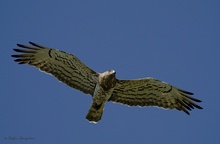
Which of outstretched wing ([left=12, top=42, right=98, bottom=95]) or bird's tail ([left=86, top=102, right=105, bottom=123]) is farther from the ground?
outstretched wing ([left=12, top=42, right=98, bottom=95])

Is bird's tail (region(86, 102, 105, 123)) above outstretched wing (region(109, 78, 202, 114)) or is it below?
below

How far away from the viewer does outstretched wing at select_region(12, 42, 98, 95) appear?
52.0 feet

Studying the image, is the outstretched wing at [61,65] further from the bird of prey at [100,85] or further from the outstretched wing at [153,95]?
the outstretched wing at [153,95]

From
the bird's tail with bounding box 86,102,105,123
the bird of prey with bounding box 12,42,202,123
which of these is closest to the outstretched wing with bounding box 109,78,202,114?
the bird of prey with bounding box 12,42,202,123

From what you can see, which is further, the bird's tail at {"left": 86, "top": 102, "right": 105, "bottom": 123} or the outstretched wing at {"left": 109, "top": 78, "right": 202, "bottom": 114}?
the outstretched wing at {"left": 109, "top": 78, "right": 202, "bottom": 114}

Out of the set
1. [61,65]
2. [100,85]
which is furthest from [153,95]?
[61,65]

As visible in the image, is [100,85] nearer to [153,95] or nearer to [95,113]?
[95,113]

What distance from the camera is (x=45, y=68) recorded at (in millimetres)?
15914

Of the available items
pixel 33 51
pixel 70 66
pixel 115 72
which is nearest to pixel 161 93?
pixel 115 72

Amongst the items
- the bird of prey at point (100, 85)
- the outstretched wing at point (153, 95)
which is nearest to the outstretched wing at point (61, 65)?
the bird of prey at point (100, 85)

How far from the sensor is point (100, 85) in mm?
15898

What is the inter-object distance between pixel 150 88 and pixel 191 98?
129 cm

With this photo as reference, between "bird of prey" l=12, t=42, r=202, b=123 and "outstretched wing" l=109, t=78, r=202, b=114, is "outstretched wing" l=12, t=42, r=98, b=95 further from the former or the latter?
"outstretched wing" l=109, t=78, r=202, b=114

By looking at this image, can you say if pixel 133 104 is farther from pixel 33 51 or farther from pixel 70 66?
pixel 33 51
